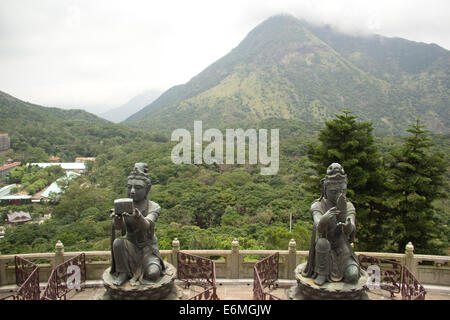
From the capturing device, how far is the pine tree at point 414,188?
50.0ft

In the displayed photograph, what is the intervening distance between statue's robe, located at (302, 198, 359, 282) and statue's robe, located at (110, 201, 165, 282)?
3.37m

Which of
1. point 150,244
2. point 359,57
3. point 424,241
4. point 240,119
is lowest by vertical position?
point 424,241

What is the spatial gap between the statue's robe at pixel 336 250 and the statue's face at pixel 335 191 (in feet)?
0.65

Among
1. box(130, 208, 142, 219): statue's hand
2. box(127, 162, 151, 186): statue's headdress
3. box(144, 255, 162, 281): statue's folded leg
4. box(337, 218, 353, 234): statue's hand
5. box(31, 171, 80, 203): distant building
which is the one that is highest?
box(127, 162, 151, 186): statue's headdress

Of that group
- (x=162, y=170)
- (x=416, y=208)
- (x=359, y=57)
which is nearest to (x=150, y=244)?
(x=416, y=208)

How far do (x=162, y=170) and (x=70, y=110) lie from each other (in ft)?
319

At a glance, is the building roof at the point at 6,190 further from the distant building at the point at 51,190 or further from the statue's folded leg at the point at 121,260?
the statue's folded leg at the point at 121,260

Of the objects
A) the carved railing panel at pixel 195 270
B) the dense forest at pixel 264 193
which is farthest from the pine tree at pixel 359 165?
the carved railing panel at pixel 195 270

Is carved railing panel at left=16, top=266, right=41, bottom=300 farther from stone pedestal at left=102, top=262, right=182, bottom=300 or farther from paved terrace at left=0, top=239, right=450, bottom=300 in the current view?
stone pedestal at left=102, top=262, right=182, bottom=300

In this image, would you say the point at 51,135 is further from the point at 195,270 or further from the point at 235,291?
the point at 235,291

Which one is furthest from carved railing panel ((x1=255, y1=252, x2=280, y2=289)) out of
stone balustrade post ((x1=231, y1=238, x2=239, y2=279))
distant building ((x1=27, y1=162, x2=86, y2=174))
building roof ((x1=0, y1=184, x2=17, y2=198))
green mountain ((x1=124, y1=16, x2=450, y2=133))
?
green mountain ((x1=124, y1=16, x2=450, y2=133))

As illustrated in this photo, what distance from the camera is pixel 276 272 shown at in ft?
32.8

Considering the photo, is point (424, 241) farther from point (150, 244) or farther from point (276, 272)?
point (150, 244)

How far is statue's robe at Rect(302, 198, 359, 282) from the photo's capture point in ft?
23.5
